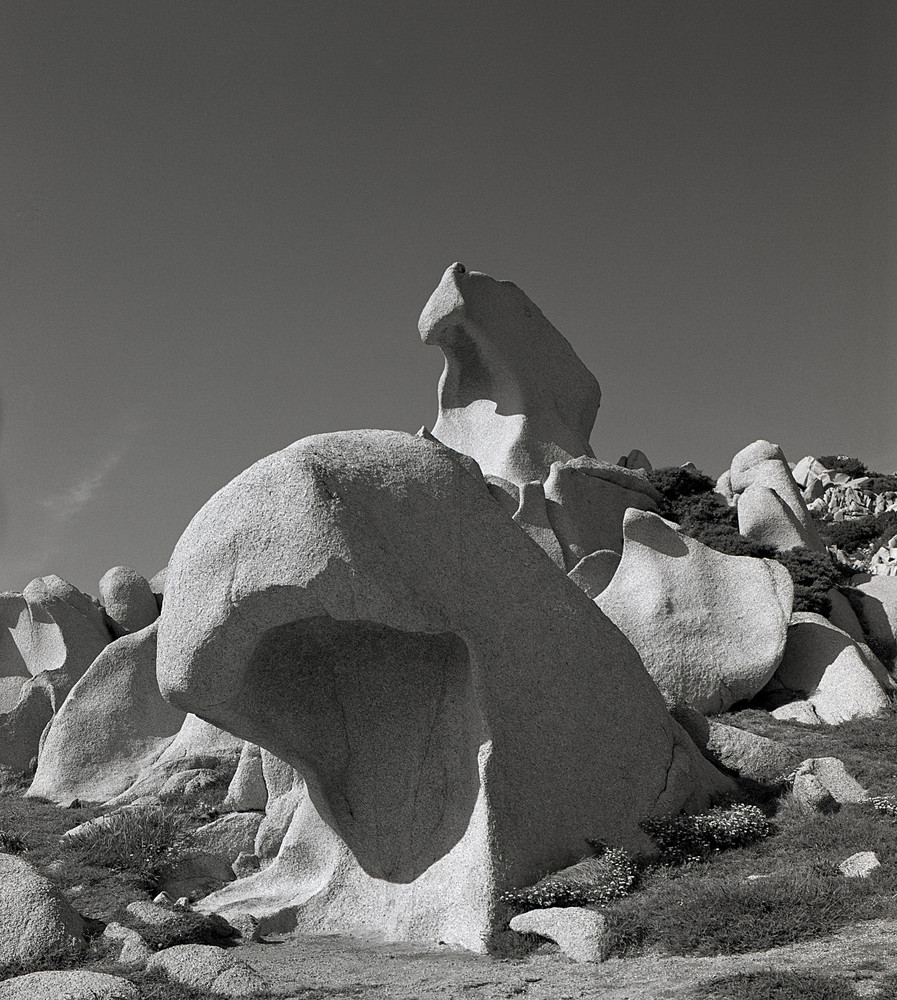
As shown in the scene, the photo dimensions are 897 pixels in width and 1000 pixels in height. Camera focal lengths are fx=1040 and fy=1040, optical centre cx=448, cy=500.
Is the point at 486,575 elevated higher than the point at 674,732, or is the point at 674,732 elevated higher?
the point at 486,575

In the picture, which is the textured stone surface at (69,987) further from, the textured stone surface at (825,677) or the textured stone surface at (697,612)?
the textured stone surface at (825,677)

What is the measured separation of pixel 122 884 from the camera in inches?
391

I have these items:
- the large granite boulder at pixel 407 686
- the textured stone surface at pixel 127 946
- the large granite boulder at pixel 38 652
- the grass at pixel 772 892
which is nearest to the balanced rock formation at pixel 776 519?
the grass at pixel 772 892

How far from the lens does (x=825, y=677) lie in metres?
14.8

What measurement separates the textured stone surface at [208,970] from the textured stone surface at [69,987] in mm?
361

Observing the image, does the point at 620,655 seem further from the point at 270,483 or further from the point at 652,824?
the point at 270,483

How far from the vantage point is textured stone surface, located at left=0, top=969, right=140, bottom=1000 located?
6.22m

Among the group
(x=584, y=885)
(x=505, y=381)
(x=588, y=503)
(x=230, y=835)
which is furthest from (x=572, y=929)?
(x=505, y=381)

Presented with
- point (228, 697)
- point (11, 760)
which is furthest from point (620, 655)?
point (11, 760)

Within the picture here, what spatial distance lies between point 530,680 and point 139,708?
10183 mm

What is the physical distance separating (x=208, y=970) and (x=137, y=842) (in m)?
4.54

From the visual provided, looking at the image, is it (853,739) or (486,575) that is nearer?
(486,575)

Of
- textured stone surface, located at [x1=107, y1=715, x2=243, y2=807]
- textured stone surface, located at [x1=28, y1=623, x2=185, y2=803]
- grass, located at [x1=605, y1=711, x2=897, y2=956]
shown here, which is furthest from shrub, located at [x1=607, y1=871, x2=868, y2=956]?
textured stone surface, located at [x1=28, y1=623, x2=185, y2=803]

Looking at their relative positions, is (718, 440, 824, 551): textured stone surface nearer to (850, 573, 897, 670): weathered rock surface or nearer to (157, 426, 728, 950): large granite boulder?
(850, 573, 897, 670): weathered rock surface
